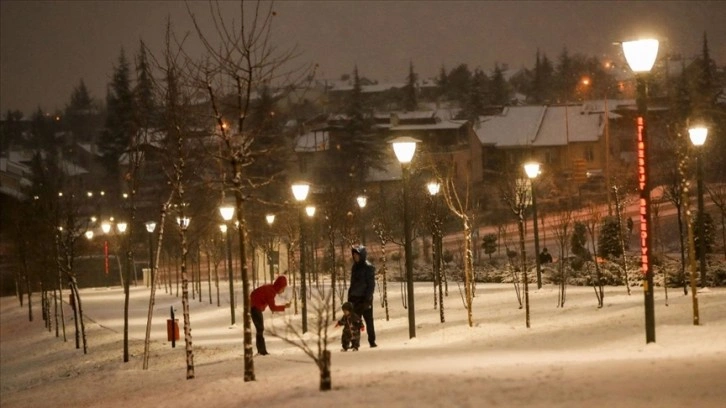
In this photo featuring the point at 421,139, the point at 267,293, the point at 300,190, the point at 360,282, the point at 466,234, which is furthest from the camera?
the point at 421,139

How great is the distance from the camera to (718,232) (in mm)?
43906

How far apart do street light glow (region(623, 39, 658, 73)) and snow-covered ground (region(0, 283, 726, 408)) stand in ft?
13.0

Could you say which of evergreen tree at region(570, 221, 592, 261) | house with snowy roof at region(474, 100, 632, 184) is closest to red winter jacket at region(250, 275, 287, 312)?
evergreen tree at region(570, 221, 592, 261)

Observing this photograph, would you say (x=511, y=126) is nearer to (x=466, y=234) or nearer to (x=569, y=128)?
(x=569, y=128)

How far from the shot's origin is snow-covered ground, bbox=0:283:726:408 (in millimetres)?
10594

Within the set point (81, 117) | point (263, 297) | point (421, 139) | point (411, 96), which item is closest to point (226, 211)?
point (263, 297)

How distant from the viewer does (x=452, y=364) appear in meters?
13.5

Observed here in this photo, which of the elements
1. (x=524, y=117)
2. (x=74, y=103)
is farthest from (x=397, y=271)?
(x=74, y=103)

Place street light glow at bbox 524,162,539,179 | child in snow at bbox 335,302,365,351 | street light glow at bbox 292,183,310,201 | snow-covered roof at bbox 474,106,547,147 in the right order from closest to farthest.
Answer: child in snow at bbox 335,302,365,351
street light glow at bbox 292,183,310,201
street light glow at bbox 524,162,539,179
snow-covered roof at bbox 474,106,547,147

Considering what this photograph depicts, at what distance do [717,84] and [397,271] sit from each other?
2657 centimetres

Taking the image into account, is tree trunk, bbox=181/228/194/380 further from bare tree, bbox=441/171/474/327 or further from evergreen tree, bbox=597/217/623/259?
evergreen tree, bbox=597/217/623/259

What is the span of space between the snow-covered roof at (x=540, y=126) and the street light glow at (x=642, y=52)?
60.4 metres

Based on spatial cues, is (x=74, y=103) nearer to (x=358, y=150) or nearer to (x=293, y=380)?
(x=358, y=150)

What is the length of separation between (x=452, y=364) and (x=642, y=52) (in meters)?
5.09
